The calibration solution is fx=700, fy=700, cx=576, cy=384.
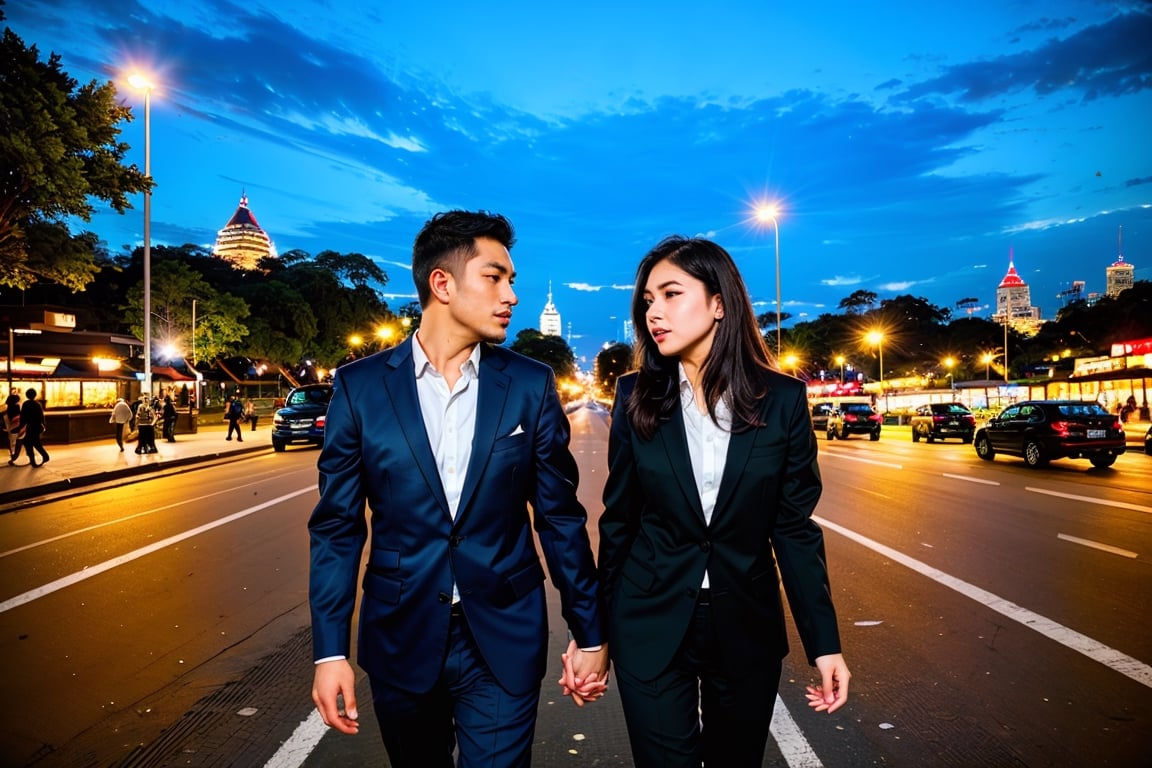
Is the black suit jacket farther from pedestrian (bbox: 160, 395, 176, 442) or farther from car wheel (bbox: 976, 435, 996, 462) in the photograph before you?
pedestrian (bbox: 160, 395, 176, 442)

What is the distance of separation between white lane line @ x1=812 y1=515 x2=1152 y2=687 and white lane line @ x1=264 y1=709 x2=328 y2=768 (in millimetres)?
4737

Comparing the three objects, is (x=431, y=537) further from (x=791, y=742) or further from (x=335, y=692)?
(x=791, y=742)

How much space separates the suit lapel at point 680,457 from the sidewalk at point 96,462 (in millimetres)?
14585

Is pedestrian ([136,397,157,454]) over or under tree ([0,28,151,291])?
under

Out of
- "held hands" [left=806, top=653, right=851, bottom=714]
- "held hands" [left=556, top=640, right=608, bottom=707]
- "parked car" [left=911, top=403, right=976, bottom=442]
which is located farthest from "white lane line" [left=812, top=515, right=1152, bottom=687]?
"parked car" [left=911, top=403, right=976, bottom=442]

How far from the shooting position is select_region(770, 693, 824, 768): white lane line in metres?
3.33

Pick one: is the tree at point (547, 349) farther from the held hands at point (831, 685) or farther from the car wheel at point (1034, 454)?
the held hands at point (831, 685)

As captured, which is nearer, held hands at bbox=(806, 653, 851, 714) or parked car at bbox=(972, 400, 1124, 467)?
held hands at bbox=(806, 653, 851, 714)

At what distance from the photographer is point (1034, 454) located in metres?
17.9

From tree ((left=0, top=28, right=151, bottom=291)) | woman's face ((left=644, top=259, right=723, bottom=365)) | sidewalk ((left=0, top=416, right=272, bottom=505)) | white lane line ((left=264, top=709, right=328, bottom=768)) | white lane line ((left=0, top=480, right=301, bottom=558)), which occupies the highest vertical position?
tree ((left=0, top=28, right=151, bottom=291))

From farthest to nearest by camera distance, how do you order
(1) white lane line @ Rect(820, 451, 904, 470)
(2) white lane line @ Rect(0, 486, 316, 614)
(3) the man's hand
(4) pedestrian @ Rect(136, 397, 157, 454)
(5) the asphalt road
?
(4) pedestrian @ Rect(136, 397, 157, 454) → (1) white lane line @ Rect(820, 451, 904, 470) → (2) white lane line @ Rect(0, 486, 316, 614) → (5) the asphalt road → (3) the man's hand

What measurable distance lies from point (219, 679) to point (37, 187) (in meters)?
15.6

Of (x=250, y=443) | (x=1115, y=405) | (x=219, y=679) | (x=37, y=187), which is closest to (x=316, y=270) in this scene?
(x=250, y=443)

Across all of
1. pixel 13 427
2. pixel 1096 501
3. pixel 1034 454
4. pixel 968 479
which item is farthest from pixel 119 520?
pixel 1034 454
